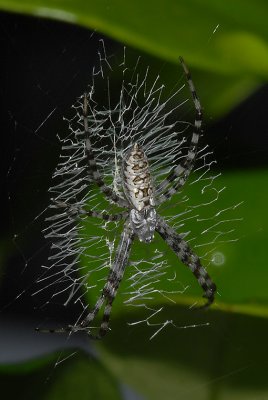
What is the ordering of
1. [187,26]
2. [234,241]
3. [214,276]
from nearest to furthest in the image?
[187,26] → [234,241] → [214,276]

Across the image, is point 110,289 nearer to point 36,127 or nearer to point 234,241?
point 234,241

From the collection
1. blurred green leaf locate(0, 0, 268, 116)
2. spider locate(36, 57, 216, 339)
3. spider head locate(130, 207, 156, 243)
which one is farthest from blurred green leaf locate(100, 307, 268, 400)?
blurred green leaf locate(0, 0, 268, 116)

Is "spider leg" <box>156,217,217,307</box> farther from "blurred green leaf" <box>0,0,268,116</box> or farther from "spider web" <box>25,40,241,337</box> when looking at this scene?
"blurred green leaf" <box>0,0,268,116</box>

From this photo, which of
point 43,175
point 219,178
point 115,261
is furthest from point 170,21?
point 115,261

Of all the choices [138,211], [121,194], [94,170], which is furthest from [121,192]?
[94,170]

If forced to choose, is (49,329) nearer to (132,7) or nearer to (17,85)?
(17,85)

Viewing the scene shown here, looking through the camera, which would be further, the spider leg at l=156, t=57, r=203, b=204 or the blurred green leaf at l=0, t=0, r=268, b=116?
the spider leg at l=156, t=57, r=203, b=204
